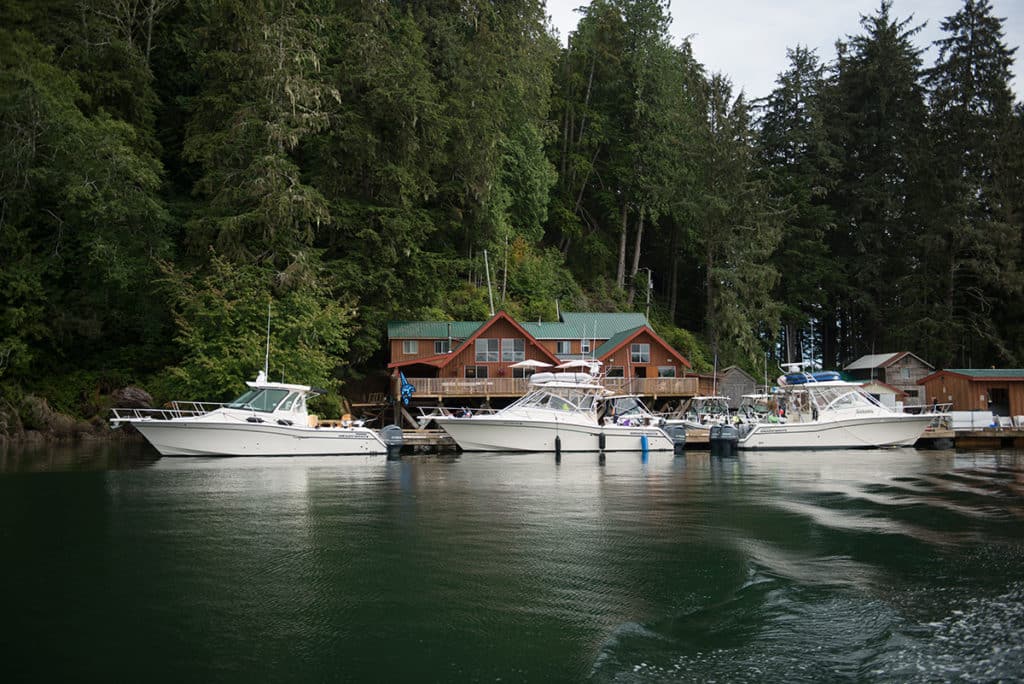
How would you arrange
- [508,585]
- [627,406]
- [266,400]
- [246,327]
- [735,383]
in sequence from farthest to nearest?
[735,383], [627,406], [246,327], [266,400], [508,585]

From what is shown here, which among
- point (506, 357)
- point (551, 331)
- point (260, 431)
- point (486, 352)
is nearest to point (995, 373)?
point (551, 331)

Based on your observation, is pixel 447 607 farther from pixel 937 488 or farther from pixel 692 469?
pixel 692 469

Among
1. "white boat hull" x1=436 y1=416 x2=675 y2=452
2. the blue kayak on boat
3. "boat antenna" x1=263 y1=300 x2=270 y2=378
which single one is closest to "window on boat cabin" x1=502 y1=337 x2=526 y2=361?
"white boat hull" x1=436 y1=416 x2=675 y2=452

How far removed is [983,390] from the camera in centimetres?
3747

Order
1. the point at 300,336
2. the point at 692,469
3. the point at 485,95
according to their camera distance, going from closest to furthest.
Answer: the point at 692,469 → the point at 300,336 → the point at 485,95

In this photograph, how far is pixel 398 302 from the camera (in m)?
36.2

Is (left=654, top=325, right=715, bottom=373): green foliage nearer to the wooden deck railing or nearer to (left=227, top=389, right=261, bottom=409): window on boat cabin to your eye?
the wooden deck railing

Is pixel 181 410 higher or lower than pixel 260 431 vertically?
higher

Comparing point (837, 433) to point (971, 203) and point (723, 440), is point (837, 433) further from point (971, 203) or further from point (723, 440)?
point (971, 203)

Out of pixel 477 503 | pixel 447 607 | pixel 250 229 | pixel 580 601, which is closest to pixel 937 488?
pixel 477 503

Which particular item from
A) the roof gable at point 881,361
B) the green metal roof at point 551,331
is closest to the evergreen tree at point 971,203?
the roof gable at point 881,361

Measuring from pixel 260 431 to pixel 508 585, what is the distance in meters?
18.1

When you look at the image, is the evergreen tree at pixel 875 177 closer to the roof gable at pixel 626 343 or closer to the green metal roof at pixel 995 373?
the green metal roof at pixel 995 373

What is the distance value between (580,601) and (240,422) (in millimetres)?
18941
